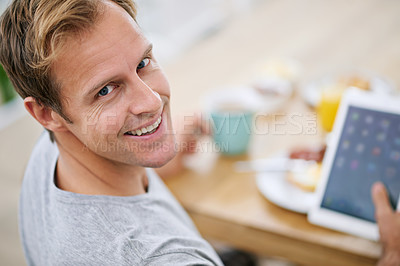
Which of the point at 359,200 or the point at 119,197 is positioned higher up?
the point at 119,197

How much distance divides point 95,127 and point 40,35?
0.17 meters

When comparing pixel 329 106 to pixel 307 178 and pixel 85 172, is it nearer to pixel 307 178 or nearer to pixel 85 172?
pixel 307 178

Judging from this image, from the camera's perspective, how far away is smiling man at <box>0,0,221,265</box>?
0.71 metres

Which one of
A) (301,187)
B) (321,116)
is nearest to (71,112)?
(301,187)

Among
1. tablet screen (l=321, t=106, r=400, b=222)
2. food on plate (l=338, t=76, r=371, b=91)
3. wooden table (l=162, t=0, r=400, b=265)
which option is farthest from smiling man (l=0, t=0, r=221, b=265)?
food on plate (l=338, t=76, r=371, b=91)

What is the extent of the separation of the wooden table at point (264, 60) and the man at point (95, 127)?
0.91 feet

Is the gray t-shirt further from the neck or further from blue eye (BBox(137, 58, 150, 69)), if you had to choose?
blue eye (BBox(137, 58, 150, 69))

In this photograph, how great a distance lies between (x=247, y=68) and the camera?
176 cm

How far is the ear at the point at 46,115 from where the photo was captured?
78cm

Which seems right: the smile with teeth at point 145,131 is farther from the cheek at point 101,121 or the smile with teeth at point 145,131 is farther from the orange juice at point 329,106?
the orange juice at point 329,106

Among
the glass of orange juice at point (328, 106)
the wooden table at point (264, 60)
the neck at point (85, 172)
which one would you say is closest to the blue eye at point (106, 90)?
the neck at point (85, 172)

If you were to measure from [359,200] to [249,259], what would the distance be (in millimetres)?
534

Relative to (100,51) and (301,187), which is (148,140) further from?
(301,187)

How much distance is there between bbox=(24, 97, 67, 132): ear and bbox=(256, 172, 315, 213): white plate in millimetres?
566
